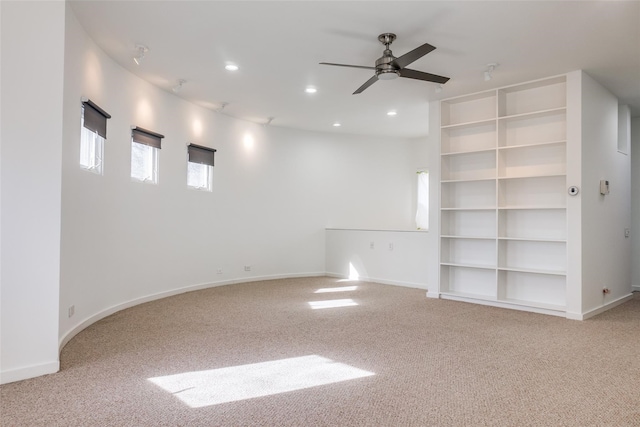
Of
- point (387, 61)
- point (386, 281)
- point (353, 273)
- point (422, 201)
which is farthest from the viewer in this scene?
point (422, 201)

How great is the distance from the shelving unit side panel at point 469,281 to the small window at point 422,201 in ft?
9.26

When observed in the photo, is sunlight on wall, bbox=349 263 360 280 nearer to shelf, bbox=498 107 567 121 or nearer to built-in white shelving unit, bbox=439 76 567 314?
built-in white shelving unit, bbox=439 76 567 314

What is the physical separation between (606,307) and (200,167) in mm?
5664

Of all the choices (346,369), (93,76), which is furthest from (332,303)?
(93,76)

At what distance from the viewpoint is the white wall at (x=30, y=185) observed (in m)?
2.59

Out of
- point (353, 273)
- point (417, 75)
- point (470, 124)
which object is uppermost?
point (417, 75)

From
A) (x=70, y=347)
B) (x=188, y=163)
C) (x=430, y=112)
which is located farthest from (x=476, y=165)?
(x=70, y=347)

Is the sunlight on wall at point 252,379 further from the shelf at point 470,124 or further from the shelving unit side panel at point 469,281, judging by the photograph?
the shelf at point 470,124

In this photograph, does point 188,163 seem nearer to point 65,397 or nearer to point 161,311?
point 161,311

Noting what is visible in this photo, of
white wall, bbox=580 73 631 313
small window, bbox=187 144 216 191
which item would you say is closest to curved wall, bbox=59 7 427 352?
small window, bbox=187 144 216 191

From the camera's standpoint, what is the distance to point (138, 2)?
3184mm

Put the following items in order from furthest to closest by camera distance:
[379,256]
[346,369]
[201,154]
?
[379,256]
[201,154]
[346,369]

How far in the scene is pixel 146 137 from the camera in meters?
5.05

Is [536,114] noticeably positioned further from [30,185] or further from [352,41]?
[30,185]
